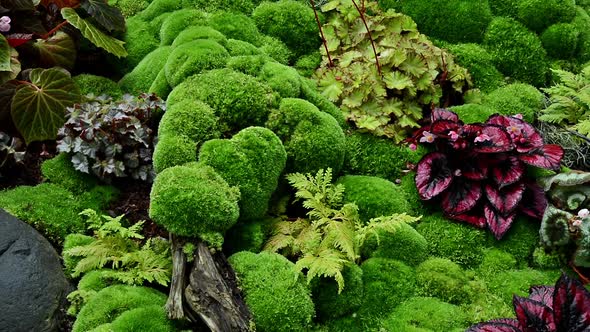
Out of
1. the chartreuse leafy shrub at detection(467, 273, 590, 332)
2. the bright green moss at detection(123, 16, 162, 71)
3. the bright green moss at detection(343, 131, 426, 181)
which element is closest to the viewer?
the chartreuse leafy shrub at detection(467, 273, 590, 332)

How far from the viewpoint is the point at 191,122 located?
14.7ft

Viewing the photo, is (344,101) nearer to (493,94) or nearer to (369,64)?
(369,64)

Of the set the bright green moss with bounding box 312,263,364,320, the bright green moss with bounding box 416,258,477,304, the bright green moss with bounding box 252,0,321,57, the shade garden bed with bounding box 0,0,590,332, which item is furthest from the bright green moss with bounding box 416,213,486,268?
the bright green moss with bounding box 252,0,321,57

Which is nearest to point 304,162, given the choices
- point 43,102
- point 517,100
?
point 43,102

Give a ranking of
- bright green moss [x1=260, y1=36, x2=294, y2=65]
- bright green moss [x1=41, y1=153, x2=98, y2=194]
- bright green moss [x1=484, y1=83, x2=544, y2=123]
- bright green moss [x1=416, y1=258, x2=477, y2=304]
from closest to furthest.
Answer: bright green moss [x1=416, y1=258, x2=477, y2=304]
bright green moss [x1=41, y1=153, x2=98, y2=194]
bright green moss [x1=484, y1=83, x2=544, y2=123]
bright green moss [x1=260, y1=36, x2=294, y2=65]

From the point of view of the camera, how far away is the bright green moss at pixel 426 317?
3.94 meters

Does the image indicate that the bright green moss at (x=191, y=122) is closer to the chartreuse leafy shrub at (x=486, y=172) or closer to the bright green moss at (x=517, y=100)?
the chartreuse leafy shrub at (x=486, y=172)

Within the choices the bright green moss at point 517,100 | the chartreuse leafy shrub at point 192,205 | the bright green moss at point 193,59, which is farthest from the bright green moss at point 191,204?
the bright green moss at point 517,100

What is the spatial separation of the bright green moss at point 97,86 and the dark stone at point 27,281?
5.94ft

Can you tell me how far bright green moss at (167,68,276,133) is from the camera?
4684 mm

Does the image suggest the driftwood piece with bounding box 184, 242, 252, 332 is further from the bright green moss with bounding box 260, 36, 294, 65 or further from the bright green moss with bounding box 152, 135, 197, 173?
the bright green moss with bounding box 260, 36, 294, 65

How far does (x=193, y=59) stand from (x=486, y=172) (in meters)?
2.61

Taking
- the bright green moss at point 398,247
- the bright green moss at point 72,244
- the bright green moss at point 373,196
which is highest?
the bright green moss at point 373,196

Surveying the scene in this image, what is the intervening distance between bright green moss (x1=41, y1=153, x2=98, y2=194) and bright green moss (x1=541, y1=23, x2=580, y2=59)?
4.76 m
